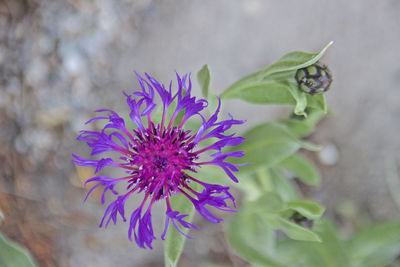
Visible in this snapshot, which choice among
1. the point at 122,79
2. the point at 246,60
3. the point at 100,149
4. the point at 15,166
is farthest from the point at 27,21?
the point at 100,149

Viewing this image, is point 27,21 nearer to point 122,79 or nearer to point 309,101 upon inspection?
point 122,79

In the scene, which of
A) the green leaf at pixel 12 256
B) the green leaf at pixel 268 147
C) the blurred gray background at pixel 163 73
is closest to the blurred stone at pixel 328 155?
the blurred gray background at pixel 163 73

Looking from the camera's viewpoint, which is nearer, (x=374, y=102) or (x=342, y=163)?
(x=374, y=102)

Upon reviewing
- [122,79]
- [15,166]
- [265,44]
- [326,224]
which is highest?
[265,44]

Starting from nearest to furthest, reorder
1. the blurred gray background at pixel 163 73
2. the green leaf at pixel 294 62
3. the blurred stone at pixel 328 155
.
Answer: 1. the green leaf at pixel 294 62
2. the blurred gray background at pixel 163 73
3. the blurred stone at pixel 328 155

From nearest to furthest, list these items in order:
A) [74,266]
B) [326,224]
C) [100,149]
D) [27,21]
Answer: [100,149] → [326,224] → [27,21] → [74,266]

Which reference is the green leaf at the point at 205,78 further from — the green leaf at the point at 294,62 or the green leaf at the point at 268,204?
the green leaf at the point at 268,204

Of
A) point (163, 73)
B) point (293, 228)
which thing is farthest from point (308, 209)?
point (163, 73)

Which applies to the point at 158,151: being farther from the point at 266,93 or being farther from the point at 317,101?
the point at 317,101

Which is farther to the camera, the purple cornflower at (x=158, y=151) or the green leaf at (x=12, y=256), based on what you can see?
the green leaf at (x=12, y=256)
